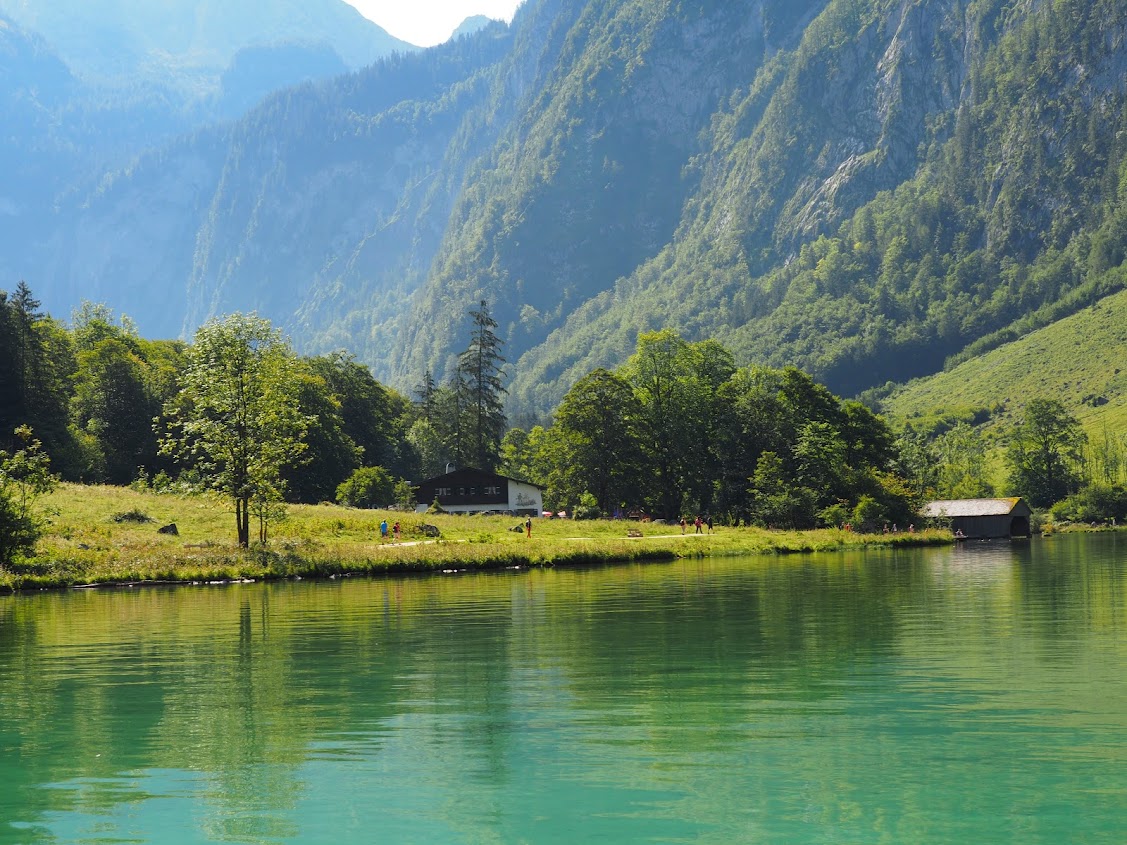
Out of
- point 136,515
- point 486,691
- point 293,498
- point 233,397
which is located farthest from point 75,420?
point 486,691

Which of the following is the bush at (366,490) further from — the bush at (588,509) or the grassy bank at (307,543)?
the bush at (588,509)

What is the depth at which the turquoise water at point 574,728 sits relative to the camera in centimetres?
1447

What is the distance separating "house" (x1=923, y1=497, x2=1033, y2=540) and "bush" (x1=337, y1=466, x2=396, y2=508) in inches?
2389

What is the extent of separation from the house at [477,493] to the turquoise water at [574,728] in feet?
303

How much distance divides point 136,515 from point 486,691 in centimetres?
6170

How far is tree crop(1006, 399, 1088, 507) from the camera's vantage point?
185m

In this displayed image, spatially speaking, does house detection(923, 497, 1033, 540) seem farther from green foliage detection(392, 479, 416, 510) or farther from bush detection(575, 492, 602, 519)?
green foliage detection(392, 479, 416, 510)

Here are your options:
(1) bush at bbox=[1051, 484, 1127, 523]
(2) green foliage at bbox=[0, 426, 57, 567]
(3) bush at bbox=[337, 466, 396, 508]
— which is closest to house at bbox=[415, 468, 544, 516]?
(3) bush at bbox=[337, 466, 396, 508]

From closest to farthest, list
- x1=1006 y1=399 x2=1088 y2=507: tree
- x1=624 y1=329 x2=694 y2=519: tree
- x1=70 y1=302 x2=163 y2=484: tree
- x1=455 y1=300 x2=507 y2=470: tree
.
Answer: x1=70 y1=302 x2=163 y2=484: tree
x1=624 y1=329 x2=694 y2=519: tree
x1=455 y1=300 x2=507 y2=470: tree
x1=1006 y1=399 x2=1088 y2=507: tree

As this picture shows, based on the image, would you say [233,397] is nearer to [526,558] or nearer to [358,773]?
[526,558]

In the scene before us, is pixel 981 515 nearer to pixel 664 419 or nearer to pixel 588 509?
pixel 664 419

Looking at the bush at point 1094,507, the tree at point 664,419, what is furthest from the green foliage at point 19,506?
the bush at point 1094,507

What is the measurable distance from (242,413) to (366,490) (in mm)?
51478

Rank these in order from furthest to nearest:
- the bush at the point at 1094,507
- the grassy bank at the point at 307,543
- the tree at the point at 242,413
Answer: the bush at the point at 1094,507 < the tree at the point at 242,413 < the grassy bank at the point at 307,543
